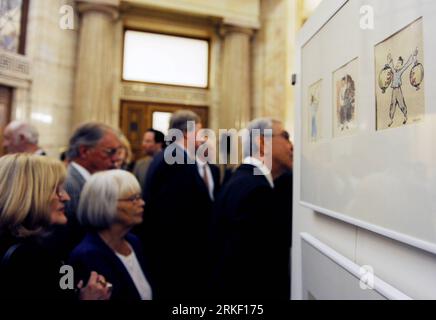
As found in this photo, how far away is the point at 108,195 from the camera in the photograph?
4.43ft

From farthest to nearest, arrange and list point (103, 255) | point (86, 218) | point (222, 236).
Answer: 1. point (222, 236)
2. point (86, 218)
3. point (103, 255)

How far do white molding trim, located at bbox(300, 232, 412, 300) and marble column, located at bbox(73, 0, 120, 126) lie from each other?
4.66 metres

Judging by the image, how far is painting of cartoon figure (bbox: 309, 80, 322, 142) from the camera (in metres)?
0.89

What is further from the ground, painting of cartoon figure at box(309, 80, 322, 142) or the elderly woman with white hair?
painting of cartoon figure at box(309, 80, 322, 142)

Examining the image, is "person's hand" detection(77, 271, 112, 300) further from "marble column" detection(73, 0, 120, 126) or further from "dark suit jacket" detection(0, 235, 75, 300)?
"marble column" detection(73, 0, 120, 126)

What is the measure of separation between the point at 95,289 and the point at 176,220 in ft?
2.89

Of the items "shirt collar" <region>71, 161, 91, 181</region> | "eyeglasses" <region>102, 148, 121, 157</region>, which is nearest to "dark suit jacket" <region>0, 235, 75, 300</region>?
"shirt collar" <region>71, 161, 91, 181</region>

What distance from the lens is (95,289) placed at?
1.05 meters

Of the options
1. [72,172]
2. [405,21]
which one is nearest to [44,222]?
[72,172]

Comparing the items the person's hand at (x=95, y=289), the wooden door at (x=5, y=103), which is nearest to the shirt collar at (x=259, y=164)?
the person's hand at (x=95, y=289)

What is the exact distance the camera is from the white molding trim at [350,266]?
555 mm

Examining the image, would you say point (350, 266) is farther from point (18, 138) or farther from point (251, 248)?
point (18, 138)

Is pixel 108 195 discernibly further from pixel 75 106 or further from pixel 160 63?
pixel 160 63

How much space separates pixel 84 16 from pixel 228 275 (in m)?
5.14
